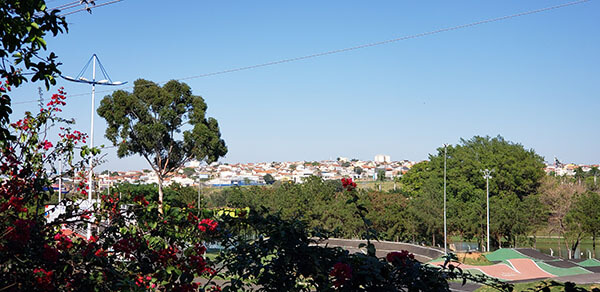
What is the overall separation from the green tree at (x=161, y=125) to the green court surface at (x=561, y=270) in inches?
697

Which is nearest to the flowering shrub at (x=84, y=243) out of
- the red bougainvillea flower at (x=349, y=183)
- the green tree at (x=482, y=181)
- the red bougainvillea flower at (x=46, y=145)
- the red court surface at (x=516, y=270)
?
the red bougainvillea flower at (x=46, y=145)

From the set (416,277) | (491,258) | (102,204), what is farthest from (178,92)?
(416,277)

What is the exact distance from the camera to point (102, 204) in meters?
4.89

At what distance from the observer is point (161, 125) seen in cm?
2853

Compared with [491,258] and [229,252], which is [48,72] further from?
[491,258]

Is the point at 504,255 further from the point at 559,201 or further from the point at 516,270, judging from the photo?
the point at 559,201

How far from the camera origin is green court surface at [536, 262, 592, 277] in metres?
25.6

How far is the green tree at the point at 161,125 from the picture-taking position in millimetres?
28391

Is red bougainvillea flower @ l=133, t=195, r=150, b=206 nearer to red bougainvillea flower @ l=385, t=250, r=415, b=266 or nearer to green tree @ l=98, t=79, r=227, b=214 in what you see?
red bougainvillea flower @ l=385, t=250, r=415, b=266

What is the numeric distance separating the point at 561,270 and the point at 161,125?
2149 cm

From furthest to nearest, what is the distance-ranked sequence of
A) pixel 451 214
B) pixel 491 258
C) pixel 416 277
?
pixel 451 214
pixel 491 258
pixel 416 277

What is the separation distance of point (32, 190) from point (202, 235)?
1.50m

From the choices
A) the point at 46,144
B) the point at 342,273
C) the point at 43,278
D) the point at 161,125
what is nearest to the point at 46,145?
the point at 46,144

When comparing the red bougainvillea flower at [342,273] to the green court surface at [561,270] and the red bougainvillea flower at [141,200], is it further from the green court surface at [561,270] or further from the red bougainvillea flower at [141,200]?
the green court surface at [561,270]
